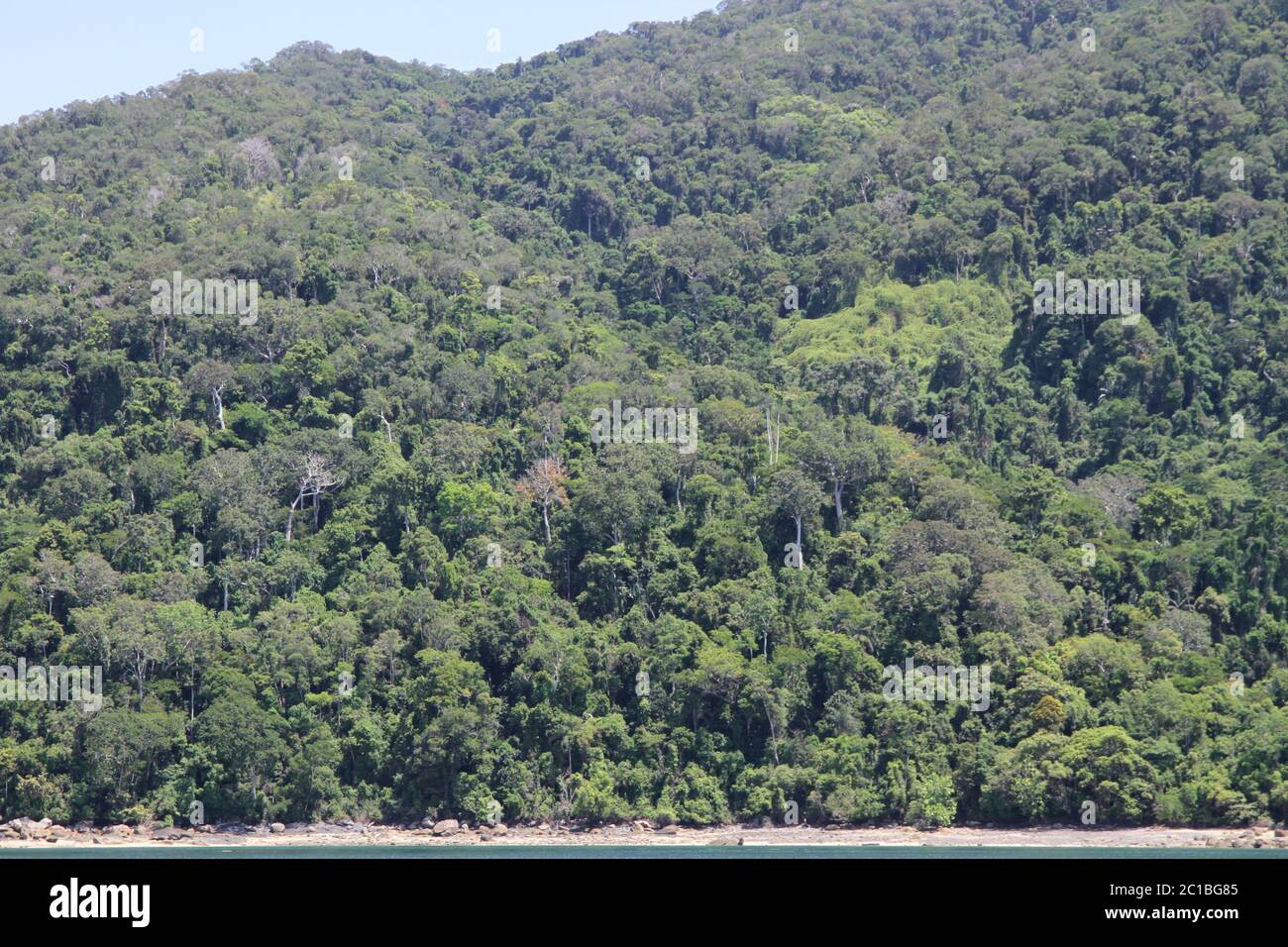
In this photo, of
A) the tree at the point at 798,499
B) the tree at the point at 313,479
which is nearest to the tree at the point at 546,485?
the tree at the point at 313,479

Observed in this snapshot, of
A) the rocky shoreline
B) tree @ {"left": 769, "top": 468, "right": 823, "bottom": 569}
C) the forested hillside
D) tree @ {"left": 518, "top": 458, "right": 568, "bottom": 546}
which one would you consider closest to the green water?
the rocky shoreline

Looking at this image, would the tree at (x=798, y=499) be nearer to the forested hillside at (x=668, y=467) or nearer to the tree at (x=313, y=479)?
the forested hillside at (x=668, y=467)

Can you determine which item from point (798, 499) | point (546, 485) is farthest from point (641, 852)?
point (546, 485)

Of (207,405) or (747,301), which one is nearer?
(207,405)

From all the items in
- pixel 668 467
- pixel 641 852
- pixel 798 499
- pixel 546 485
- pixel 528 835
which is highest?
pixel 668 467

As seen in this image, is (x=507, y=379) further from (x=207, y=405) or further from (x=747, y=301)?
(x=747, y=301)

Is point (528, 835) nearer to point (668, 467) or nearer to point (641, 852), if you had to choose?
point (641, 852)
